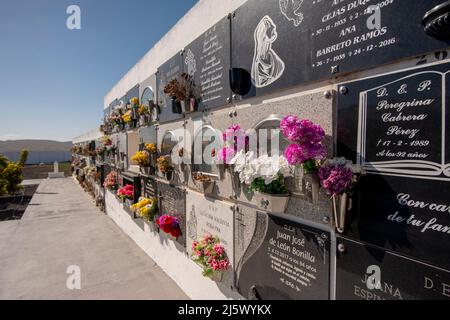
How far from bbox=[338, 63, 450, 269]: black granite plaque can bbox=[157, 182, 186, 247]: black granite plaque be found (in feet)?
10.3

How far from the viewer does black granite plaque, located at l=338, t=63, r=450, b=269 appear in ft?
4.85

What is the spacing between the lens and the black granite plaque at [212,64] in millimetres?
3373

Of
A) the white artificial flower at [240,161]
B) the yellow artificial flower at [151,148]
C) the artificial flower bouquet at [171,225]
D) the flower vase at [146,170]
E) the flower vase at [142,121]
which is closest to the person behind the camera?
the white artificial flower at [240,161]

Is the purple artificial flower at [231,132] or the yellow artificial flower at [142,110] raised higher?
the yellow artificial flower at [142,110]

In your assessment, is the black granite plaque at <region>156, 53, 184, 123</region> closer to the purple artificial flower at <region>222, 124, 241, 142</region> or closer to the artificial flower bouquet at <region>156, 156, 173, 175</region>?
the artificial flower bouquet at <region>156, 156, 173, 175</region>

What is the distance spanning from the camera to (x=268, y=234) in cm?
276

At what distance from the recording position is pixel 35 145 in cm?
6178

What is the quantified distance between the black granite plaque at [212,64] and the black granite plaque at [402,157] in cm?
185

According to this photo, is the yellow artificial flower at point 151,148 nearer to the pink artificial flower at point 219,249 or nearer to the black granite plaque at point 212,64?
the black granite plaque at point 212,64

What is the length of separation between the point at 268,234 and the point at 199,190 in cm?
163

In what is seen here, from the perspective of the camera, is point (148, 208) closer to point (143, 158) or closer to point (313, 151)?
point (143, 158)

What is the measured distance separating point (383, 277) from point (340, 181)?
0.78 metres

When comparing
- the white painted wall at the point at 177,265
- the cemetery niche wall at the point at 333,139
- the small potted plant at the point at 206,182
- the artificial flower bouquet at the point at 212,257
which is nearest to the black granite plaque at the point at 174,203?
the white painted wall at the point at 177,265

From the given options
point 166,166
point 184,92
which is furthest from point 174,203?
point 184,92
